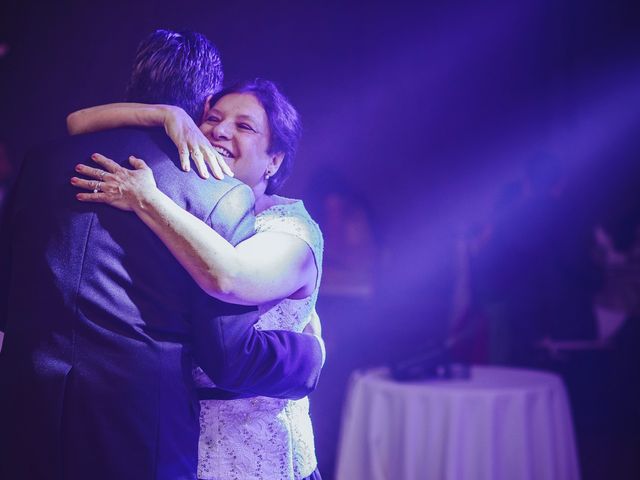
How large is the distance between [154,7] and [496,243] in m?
2.89

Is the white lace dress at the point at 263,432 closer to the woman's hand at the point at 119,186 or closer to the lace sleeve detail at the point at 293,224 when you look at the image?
the lace sleeve detail at the point at 293,224

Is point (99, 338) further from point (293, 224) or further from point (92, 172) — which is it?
point (293, 224)

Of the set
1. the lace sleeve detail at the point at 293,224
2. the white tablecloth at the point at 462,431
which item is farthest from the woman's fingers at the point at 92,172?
the white tablecloth at the point at 462,431

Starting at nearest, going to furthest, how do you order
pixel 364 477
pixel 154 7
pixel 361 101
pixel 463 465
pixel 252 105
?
pixel 252 105 → pixel 463 465 → pixel 364 477 → pixel 154 7 → pixel 361 101

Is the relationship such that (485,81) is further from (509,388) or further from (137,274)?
(137,274)

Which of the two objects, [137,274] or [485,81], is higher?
[485,81]

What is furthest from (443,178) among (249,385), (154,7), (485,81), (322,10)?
(249,385)

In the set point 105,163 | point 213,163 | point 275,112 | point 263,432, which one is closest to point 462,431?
point 263,432

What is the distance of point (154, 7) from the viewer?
144 inches

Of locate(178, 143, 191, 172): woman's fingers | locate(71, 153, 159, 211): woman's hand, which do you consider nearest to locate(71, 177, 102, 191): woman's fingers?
locate(71, 153, 159, 211): woman's hand

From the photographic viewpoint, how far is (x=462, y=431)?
266 cm

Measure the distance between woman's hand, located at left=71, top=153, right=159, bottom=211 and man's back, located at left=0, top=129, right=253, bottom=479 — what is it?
0.06 ft

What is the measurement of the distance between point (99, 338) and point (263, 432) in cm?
43

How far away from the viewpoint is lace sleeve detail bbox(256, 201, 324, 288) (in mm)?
1345
